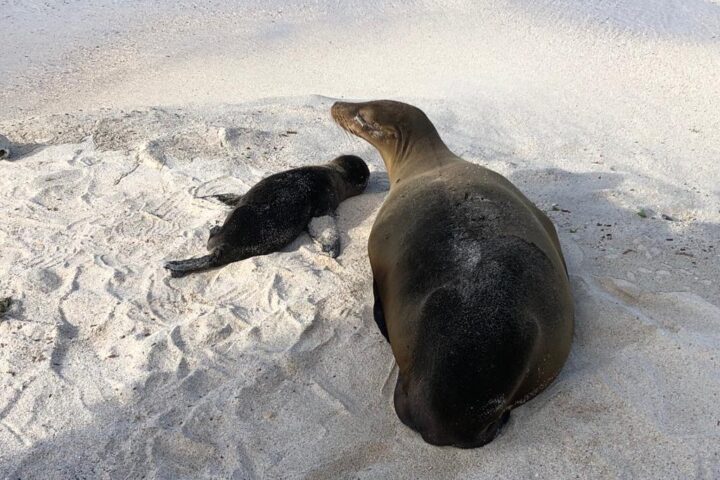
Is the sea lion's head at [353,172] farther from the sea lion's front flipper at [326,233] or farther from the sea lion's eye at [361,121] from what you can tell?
the sea lion's front flipper at [326,233]

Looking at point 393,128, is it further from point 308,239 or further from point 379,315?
point 379,315

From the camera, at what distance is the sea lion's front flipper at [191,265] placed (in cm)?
423

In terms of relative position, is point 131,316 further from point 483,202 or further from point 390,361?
point 483,202

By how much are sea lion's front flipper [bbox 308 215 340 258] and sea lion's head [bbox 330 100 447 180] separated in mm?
602

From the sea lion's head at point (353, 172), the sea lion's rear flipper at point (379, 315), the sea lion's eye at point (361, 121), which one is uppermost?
the sea lion's eye at point (361, 121)

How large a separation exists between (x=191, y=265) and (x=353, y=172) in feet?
5.57

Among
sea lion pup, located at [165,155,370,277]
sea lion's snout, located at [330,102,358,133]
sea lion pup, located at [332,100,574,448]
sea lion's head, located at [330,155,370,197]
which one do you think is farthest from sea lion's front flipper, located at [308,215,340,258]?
sea lion's snout, located at [330,102,358,133]

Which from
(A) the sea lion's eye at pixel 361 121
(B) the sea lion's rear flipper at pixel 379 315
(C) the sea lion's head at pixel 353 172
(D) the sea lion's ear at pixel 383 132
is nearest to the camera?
(B) the sea lion's rear flipper at pixel 379 315

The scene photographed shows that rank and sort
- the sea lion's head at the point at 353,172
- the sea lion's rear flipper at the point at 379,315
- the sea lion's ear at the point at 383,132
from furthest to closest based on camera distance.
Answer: the sea lion's head at the point at 353,172
the sea lion's ear at the point at 383,132
the sea lion's rear flipper at the point at 379,315

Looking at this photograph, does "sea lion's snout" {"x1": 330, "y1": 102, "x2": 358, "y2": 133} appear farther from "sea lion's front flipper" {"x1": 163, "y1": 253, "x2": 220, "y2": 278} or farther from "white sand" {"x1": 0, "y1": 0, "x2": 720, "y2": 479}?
"sea lion's front flipper" {"x1": 163, "y1": 253, "x2": 220, "y2": 278}

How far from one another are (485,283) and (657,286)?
150 cm

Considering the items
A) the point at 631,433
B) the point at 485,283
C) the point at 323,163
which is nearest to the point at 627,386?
Answer: the point at 631,433

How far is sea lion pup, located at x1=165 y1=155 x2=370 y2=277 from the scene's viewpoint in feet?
14.4

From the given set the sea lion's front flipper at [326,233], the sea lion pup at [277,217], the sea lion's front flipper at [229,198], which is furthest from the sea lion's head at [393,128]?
the sea lion's front flipper at [229,198]
